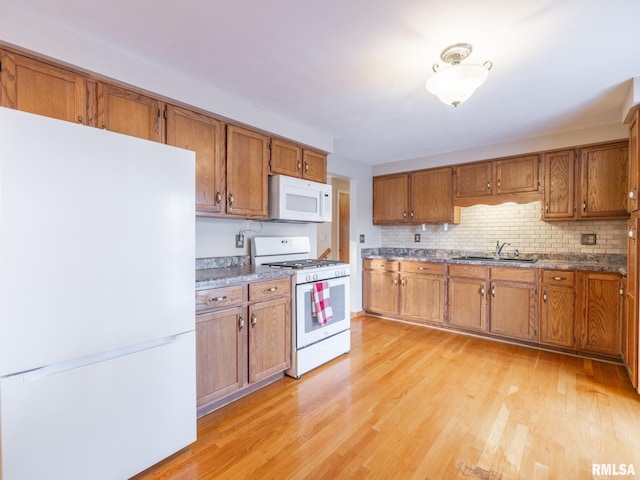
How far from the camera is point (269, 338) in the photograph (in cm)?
233

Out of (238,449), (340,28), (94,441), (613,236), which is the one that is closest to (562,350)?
(613,236)

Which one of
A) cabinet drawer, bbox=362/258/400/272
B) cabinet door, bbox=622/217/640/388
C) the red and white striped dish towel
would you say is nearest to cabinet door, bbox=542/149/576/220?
cabinet door, bbox=622/217/640/388

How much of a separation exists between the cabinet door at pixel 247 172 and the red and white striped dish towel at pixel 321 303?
0.82m

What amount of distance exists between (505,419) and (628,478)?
56 centimetres

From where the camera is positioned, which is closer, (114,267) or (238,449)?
(114,267)

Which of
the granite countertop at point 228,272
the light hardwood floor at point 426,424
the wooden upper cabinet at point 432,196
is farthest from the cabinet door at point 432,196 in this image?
the granite countertop at point 228,272

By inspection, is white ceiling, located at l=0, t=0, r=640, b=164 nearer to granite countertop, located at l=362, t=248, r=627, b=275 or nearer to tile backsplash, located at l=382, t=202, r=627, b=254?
tile backsplash, located at l=382, t=202, r=627, b=254

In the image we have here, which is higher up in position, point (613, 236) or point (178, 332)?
point (613, 236)

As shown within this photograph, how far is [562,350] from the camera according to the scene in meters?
3.05

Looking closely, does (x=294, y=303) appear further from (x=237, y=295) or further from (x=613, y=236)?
(x=613, y=236)

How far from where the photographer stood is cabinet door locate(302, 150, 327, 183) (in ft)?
10.2

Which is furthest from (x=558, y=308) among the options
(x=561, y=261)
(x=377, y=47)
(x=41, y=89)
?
(x=41, y=89)

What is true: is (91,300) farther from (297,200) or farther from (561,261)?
(561,261)

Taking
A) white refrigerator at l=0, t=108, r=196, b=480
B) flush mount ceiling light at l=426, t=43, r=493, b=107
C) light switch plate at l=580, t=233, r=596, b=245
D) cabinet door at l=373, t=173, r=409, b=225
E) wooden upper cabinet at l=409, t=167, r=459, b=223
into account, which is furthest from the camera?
cabinet door at l=373, t=173, r=409, b=225
